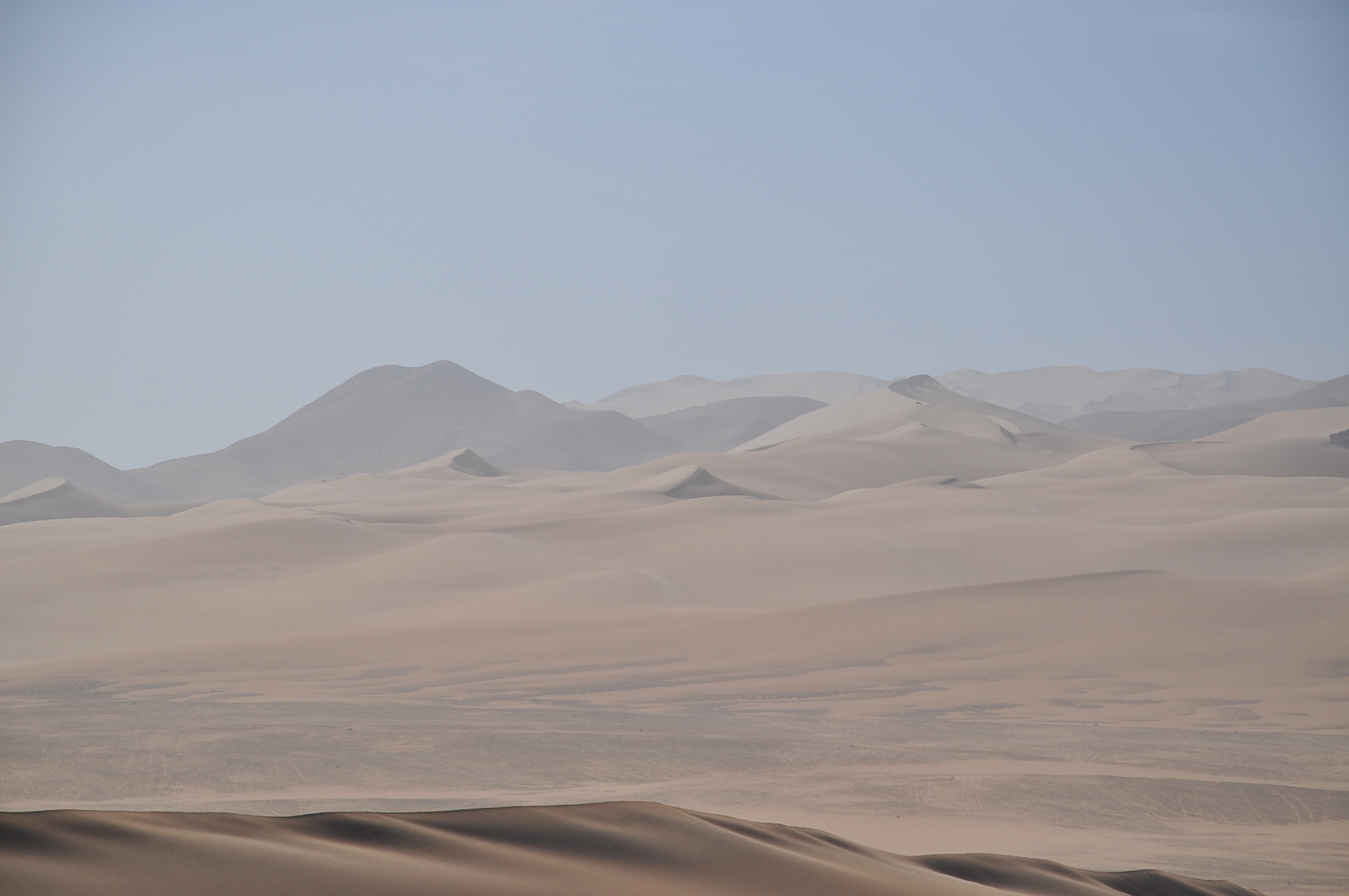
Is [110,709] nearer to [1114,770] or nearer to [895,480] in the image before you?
[1114,770]

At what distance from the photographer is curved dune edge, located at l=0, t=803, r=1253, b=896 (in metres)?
3.15

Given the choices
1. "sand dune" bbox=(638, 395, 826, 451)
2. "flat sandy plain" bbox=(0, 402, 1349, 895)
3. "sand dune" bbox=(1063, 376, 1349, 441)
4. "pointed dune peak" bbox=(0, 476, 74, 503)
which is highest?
"sand dune" bbox=(638, 395, 826, 451)

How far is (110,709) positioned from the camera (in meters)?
13.0

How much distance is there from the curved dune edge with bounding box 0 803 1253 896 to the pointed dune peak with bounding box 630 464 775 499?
40.5m

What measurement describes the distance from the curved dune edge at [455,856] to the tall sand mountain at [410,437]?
11503 cm

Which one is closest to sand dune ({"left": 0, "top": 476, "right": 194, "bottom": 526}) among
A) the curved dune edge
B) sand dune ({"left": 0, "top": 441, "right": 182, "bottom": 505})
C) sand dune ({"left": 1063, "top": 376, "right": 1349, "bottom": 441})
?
sand dune ({"left": 0, "top": 441, "right": 182, "bottom": 505})

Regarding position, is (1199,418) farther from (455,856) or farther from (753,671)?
(455,856)

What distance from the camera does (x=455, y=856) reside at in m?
3.79

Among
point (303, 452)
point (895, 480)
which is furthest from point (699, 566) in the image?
point (303, 452)

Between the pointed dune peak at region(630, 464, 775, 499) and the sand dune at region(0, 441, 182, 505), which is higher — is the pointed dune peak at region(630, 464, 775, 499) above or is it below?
below

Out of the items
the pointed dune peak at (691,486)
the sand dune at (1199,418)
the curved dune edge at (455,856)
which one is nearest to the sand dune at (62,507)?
the pointed dune peak at (691,486)

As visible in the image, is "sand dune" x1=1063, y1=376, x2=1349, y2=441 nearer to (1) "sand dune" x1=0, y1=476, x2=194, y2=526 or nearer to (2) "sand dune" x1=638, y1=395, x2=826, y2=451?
(2) "sand dune" x1=638, y1=395, x2=826, y2=451

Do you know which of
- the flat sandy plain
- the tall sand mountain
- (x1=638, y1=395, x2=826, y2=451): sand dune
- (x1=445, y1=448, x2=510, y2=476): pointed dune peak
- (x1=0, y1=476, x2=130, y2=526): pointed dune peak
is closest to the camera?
the flat sandy plain

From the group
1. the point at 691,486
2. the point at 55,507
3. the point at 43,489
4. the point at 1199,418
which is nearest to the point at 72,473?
the point at 43,489
